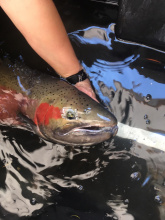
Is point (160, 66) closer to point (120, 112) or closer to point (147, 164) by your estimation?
point (120, 112)

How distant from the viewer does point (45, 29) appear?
124 centimetres

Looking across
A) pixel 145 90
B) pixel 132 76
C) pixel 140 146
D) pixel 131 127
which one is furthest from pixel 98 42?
pixel 140 146

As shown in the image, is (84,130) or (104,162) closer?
(84,130)

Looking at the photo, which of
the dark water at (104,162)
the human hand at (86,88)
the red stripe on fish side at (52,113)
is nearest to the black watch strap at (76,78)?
the human hand at (86,88)

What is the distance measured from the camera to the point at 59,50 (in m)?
1.36

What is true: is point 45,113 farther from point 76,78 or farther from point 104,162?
point 104,162

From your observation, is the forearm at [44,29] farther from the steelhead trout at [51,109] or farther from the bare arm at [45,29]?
the steelhead trout at [51,109]

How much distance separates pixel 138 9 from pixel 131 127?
25.4 inches

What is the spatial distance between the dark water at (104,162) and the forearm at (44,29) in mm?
168

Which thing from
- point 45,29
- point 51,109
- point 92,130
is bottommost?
point 92,130

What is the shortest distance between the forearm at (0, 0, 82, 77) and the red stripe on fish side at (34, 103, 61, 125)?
0.24 metres

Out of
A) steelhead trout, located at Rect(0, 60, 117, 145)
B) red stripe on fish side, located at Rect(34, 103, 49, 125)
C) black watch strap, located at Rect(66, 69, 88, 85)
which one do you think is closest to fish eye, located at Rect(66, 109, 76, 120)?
steelhead trout, located at Rect(0, 60, 117, 145)

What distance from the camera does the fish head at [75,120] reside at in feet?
4.10

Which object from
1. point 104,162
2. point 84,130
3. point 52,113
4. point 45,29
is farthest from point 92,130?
point 45,29
